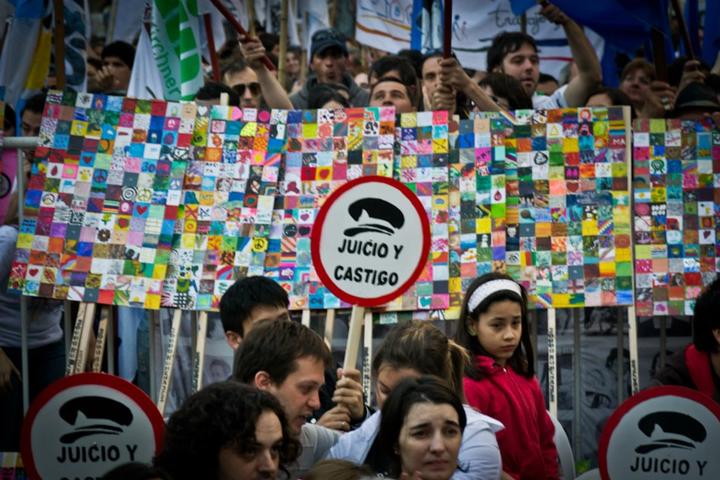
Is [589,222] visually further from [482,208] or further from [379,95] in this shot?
[379,95]

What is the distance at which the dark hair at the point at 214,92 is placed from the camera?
10602mm

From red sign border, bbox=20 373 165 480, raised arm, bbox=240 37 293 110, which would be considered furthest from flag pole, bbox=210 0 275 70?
red sign border, bbox=20 373 165 480

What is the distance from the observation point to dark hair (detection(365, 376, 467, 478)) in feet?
19.3

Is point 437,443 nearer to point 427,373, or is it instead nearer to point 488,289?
point 427,373

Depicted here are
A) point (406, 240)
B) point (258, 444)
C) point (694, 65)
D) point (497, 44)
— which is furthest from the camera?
point (497, 44)

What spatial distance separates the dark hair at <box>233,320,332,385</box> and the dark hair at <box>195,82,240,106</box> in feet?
14.8

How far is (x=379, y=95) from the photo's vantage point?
1019cm

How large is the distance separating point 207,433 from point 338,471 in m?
0.51

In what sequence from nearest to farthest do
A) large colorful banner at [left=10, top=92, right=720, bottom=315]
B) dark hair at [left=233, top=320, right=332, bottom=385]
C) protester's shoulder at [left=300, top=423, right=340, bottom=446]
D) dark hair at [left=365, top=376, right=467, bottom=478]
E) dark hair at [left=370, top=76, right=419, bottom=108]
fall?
1. dark hair at [left=365, top=376, right=467, bottom=478]
2. dark hair at [left=233, top=320, right=332, bottom=385]
3. protester's shoulder at [left=300, top=423, right=340, bottom=446]
4. large colorful banner at [left=10, top=92, right=720, bottom=315]
5. dark hair at [left=370, top=76, right=419, bottom=108]

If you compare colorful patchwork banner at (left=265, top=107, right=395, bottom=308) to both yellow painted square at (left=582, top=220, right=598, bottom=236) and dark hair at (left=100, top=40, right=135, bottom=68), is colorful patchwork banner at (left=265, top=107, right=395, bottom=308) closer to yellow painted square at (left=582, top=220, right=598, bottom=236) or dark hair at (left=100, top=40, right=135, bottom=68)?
yellow painted square at (left=582, top=220, right=598, bottom=236)

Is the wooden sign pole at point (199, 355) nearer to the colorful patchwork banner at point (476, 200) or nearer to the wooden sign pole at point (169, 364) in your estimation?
the wooden sign pole at point (169, 364)

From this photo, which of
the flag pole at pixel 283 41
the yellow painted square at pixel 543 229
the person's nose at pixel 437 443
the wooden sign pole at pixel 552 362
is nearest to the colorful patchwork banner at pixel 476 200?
the yellow painted square at pixel 543 229

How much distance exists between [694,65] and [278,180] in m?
3.15

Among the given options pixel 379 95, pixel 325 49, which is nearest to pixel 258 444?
pixel 379 95
